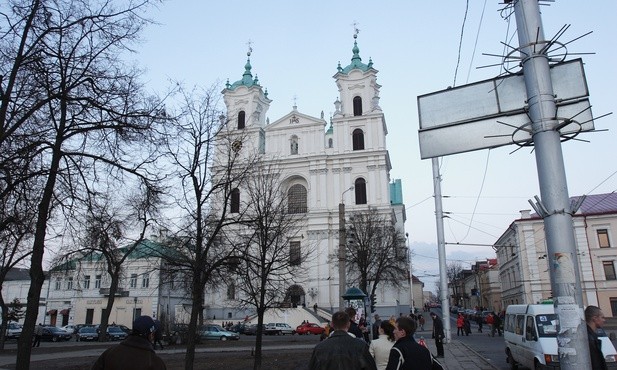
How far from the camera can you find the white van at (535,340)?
12.0 m

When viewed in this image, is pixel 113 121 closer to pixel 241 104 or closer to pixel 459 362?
pixel 459 362

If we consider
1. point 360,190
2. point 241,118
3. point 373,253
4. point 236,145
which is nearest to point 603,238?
point 373,253

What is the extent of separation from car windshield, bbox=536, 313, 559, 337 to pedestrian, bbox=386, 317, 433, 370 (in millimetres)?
9648

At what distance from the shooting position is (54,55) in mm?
9133

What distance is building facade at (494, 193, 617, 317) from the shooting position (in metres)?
44.5

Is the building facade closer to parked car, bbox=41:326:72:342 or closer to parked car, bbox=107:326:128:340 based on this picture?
parked car, bbox=107:326:128:340

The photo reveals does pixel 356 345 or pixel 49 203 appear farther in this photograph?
pixel 49 203

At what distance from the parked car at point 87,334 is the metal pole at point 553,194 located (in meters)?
47.3

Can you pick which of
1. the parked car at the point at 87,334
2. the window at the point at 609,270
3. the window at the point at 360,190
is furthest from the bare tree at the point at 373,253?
the parked car at the point at 87,334

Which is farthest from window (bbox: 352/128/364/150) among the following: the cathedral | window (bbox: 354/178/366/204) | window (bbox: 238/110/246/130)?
window (bbox: 238/110/246/130)

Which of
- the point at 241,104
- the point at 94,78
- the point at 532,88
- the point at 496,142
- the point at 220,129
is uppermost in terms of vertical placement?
the point at 241,104

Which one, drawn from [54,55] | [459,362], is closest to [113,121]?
[54,55]

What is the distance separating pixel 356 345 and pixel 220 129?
36.9 ft

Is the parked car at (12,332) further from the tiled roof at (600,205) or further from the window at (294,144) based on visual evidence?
the tiled roof at (600,205)
